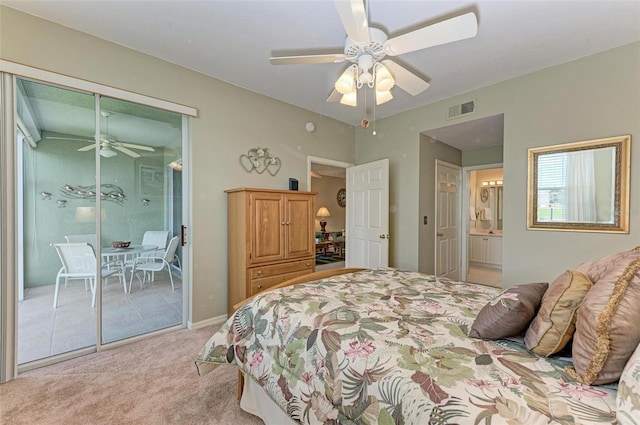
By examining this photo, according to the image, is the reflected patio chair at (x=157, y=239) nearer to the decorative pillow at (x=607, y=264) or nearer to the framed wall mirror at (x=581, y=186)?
the decorative pillow at (x=607, y=264)

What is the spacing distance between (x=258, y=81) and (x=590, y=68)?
3318mm

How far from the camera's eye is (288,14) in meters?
2.05

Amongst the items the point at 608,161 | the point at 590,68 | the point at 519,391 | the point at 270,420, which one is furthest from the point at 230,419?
the point at 590,68

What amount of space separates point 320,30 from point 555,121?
8.29ft

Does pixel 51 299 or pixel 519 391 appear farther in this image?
pixel 51 299

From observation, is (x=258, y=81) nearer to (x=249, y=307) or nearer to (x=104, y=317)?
(x=249, y=307)

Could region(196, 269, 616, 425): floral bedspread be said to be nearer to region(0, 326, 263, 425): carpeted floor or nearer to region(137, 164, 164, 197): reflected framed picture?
region(0, 326, 263, 425): carpeted floor

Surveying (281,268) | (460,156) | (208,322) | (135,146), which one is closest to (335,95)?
(281,268)

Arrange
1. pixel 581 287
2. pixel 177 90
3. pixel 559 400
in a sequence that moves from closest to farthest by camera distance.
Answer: pixel 559 400
pixel 581 287
pixel 177 90

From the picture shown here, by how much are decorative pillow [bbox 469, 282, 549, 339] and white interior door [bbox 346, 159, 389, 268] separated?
8.51 ft

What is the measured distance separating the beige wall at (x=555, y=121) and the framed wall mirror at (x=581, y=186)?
0.06 m

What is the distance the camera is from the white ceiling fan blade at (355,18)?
57.2 inches

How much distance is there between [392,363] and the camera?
104cm

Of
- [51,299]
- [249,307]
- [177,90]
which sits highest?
[177,90]
